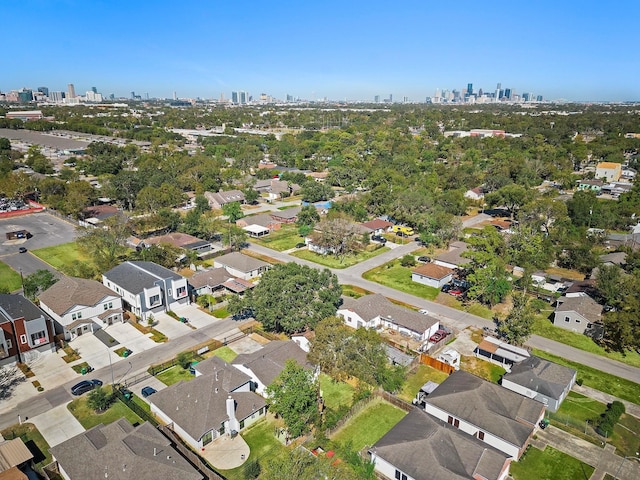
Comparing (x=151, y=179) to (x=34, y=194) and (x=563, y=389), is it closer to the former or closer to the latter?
(x=34, y=194)

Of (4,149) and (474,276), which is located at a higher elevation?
(4,149)

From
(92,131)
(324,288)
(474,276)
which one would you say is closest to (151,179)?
(324,288)

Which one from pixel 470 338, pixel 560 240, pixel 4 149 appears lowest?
pixel 470 338

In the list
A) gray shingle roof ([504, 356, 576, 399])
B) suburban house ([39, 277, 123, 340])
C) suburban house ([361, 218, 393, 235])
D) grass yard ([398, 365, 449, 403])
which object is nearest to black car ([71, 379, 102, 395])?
suburban house ([39, 277, 123, 340])

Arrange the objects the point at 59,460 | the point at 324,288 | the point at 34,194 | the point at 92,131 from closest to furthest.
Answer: the point at 59,460
the point at 324,288
the point at 34,194
the point at 92,131

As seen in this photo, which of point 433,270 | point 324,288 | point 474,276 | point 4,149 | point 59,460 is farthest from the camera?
point 4,149

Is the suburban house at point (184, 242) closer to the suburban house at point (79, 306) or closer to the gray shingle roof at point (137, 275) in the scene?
the gray shingle roof at point (137, 275)

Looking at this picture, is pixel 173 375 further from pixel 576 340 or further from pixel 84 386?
pixel 576 340
